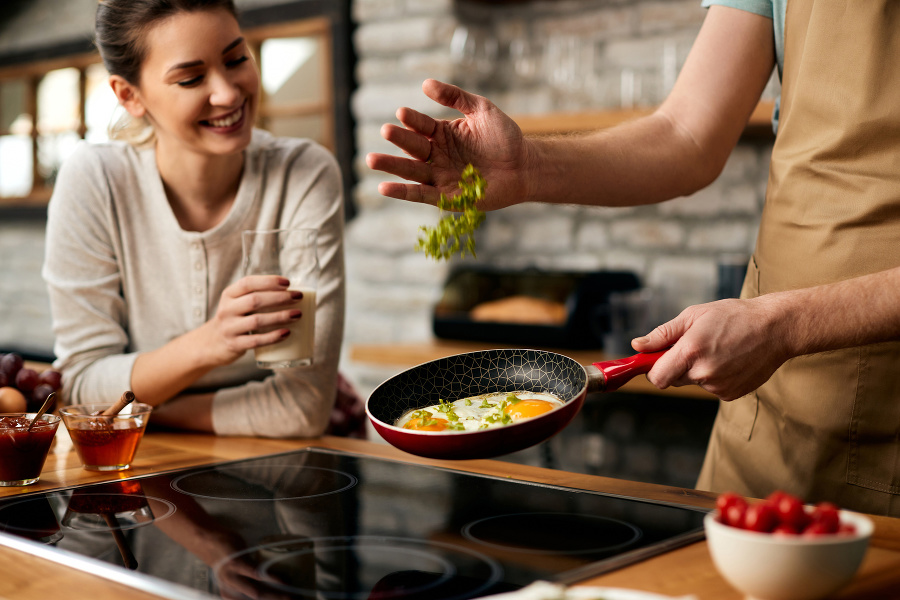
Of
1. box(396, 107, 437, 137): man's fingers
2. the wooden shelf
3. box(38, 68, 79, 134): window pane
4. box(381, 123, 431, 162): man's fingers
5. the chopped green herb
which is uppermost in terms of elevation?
box(38, 68, 79, 134): window pane

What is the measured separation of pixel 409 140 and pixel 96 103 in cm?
396

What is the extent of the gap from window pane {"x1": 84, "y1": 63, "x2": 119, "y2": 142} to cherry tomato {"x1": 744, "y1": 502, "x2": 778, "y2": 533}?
4468 millimetres

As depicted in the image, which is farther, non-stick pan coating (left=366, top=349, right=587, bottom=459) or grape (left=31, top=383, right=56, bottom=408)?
grape (left=31, top=383, right=56, bottom=408)

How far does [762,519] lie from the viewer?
68 centimetres

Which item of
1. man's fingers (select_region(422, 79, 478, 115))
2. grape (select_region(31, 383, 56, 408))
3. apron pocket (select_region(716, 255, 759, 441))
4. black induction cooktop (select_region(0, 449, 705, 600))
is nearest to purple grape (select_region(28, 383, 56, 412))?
grape (select_region(31, 383, 56, 408))

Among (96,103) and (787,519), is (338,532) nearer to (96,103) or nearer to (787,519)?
(787,519)

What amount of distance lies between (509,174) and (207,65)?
71cm

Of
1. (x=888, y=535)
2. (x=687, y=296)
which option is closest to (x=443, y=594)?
(x=888, y=535)

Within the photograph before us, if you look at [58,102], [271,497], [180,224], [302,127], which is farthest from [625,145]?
[58,102]

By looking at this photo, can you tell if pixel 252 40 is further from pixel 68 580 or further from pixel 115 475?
pixel 68 580

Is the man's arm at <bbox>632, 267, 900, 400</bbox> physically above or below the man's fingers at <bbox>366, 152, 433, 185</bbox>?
below

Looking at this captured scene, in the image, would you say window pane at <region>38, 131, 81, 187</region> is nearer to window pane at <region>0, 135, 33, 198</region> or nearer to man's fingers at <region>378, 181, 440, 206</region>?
window pane at <region>0, 135, 33, 198</region>

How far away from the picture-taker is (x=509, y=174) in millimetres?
1290

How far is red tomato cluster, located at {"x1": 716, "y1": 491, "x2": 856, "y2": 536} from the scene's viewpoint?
2.24 feet
